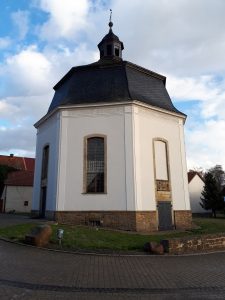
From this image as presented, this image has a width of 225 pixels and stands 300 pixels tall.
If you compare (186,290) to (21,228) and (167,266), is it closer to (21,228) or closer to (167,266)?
(167,266)

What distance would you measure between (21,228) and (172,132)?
38.3 feet

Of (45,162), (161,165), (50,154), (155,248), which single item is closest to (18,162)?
(45,162)

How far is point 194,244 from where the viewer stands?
11.7 metres

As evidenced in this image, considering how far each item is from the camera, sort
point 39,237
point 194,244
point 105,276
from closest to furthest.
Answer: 1. point 105,276
2. point 39,237
3. point 194,244

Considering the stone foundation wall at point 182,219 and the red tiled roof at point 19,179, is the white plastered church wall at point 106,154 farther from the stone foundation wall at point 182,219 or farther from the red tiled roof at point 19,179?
the red tiled roof at point 19,179

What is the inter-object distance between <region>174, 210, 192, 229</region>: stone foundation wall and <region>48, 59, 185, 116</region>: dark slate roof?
6.73 meters

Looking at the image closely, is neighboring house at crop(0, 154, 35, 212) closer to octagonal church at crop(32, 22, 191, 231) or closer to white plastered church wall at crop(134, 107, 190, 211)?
octagonal church at crop(32, 22, 191, 231)

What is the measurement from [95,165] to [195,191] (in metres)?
31.3

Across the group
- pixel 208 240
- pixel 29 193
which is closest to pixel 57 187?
pixel 208 240

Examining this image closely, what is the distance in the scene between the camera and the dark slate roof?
2002 centimetres

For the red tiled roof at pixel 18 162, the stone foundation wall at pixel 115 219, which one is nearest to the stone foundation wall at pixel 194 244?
the stone foundation wall at pixel 115 219

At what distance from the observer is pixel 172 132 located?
69.4ft

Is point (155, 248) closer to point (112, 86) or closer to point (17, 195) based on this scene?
point (112, 86)

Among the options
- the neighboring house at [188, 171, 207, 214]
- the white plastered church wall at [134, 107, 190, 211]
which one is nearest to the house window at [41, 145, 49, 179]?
the white plastered church wall at [134, 107, 190, 211]
